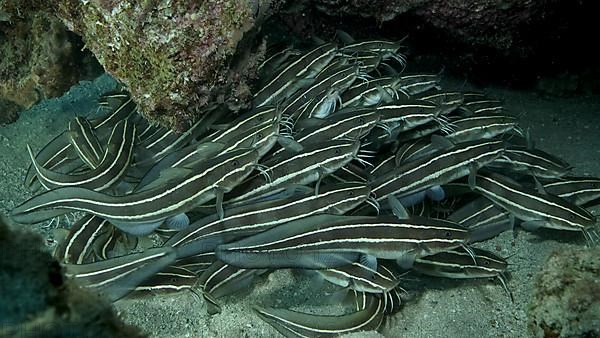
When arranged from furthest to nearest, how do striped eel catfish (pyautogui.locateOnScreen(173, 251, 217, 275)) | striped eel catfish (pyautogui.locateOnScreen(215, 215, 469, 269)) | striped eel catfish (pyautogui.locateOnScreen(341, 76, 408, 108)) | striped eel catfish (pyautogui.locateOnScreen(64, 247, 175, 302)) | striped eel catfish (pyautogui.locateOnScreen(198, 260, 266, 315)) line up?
1. striped eel catfish (pyautogui.locateOnScreen(341, 76, 408, 108))
2. striped eel catfish (pyautogui.locateOnScreen(173, 251, 217, 275))
3. striped eel catfish (pyautogui.locateOnScreen(198, 260, 266, 315))
4. striped eel catfish (pyautogui.locateOnScreen(215, 215, 469, 269))
5. striped eel catfish (pyautogui.locateOnScreen(64, 247, 175, 302))

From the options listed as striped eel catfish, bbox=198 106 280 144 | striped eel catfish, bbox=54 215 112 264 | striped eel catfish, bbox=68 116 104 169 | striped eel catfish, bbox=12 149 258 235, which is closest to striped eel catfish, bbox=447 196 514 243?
striped eel catfish, bbox=198 106 280 144

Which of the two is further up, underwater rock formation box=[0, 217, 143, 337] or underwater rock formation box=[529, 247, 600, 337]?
underwater rock formation box=[0, 217, 143, 337]

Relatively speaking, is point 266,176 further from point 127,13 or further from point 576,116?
point 576,116

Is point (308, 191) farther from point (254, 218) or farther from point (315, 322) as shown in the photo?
point (315, 322)

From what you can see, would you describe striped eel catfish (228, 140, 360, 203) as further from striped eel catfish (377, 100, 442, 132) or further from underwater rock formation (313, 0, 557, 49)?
underwater rock formation (313, 0, 557, 49)

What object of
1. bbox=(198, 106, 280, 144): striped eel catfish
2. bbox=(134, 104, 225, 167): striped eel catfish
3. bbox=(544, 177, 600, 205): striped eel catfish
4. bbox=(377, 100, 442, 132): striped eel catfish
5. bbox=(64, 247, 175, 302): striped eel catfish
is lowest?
bbox=(544, 177, 600, 205): striped eel catfish

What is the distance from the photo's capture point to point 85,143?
5344 mm

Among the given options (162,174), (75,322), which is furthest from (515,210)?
(75,322)

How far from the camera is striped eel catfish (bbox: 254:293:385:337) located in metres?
4.17

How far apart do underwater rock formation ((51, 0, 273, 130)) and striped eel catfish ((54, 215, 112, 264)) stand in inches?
46.3

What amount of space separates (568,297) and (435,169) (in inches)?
72.1

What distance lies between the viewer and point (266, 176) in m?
4.72

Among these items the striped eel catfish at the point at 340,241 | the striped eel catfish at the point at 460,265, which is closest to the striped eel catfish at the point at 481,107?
the striped eel catfish at the point at 460,265

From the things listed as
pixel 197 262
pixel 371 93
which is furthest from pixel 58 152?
pixel 371 93
